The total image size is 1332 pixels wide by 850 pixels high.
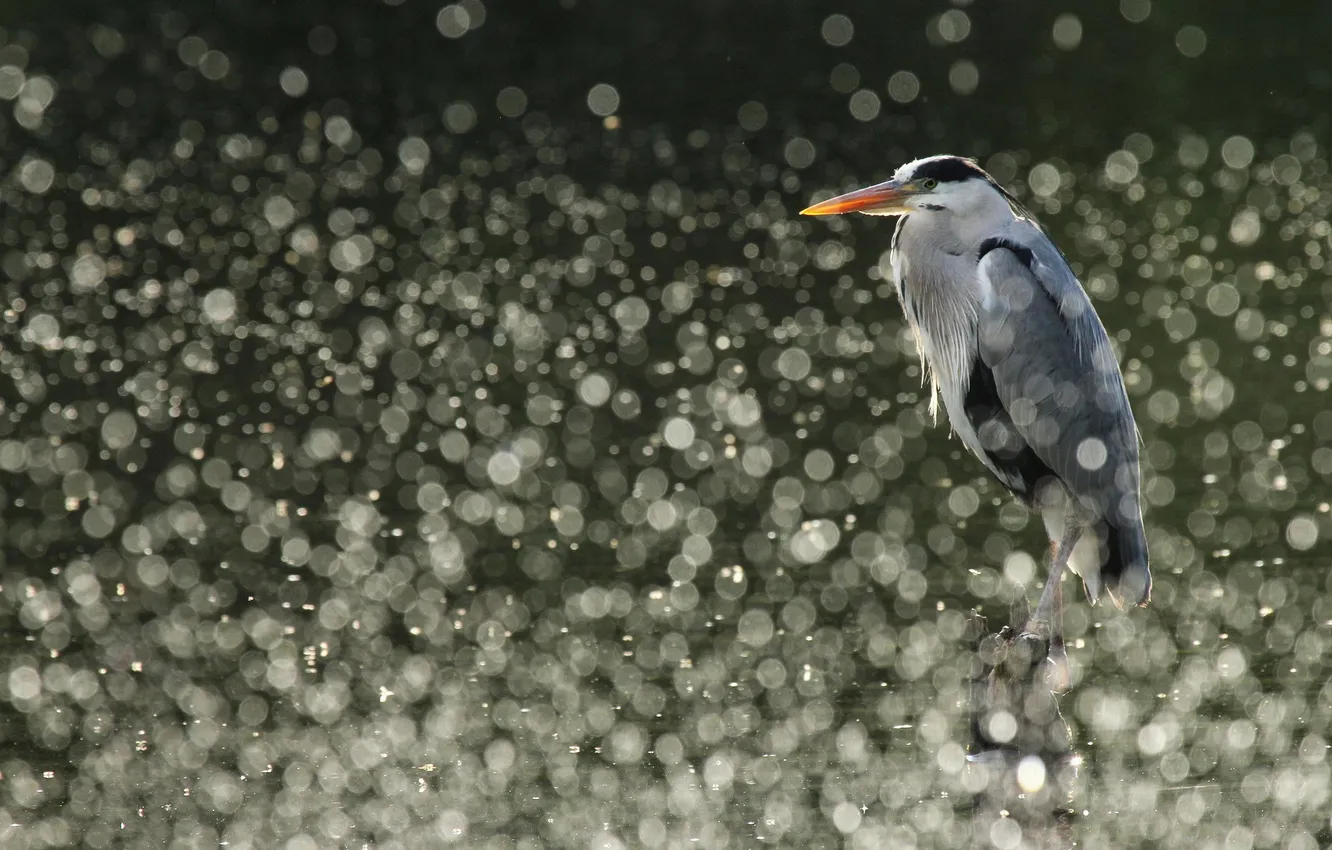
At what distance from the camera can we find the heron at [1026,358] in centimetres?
737

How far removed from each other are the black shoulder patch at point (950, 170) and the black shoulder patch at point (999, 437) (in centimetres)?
74

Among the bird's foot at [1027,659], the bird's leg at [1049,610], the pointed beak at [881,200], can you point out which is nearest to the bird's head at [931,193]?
the pointed beak at [881,200]

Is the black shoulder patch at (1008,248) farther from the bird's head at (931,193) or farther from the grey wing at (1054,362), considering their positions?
the bird's head at (931,193)

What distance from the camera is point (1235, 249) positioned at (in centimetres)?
1798

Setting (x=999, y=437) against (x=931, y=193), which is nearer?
(x=931, y=193)

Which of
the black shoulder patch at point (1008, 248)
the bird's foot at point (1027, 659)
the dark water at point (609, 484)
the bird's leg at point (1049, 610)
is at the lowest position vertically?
the dark water at point (609, 484)

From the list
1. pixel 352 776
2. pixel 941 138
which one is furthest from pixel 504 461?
pixel 941 138

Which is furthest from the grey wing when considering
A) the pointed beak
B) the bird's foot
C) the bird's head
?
the bird's foot

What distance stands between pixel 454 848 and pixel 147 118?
870 inches

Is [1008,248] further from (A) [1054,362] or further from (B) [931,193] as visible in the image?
(A) [1054,362]

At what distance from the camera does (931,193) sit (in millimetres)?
7609

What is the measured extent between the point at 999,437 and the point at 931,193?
3.34ft

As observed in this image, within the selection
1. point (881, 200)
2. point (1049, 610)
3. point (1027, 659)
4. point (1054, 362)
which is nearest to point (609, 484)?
point (881, 200)

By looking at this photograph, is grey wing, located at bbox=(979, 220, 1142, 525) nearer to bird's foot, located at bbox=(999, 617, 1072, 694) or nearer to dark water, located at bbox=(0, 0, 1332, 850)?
bird's foot, located at bbox=(999, 617, 1072, 694)
